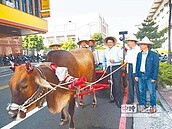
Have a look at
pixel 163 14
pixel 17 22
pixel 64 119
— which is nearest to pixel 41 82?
pixel 64 119

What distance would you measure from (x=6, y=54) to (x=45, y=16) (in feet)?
24.8

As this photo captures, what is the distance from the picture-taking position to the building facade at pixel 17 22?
50.3ft

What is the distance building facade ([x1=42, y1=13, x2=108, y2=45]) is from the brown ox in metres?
77.8

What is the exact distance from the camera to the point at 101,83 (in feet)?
19.1

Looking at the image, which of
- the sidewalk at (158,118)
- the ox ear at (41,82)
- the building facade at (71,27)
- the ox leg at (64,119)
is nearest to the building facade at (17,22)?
the ox leg at (64,119)

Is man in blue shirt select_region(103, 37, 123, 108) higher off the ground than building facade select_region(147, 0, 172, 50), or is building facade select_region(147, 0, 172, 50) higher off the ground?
building facade select_region(147, 0, 172, 50)

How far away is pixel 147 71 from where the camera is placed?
15.3ft

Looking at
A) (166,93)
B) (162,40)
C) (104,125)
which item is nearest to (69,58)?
(104,125)

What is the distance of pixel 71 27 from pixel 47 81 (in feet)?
276

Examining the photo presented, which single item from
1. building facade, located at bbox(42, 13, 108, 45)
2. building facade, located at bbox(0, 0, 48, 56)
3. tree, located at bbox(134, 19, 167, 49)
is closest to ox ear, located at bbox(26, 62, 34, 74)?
building facade, located at bbox(0, 0, 48, 56)

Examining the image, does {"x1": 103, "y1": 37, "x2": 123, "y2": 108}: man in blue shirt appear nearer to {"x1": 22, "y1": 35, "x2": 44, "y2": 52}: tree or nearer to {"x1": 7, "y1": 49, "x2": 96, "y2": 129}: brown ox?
{"x1": 7, "y1": 49, "x2": 96, "y2": 129}: brown ox

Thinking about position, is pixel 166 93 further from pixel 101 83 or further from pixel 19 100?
pixel 19 100

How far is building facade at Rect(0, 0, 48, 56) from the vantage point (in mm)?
15330

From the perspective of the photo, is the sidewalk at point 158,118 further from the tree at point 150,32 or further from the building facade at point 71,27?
the building facade at point 71,27
